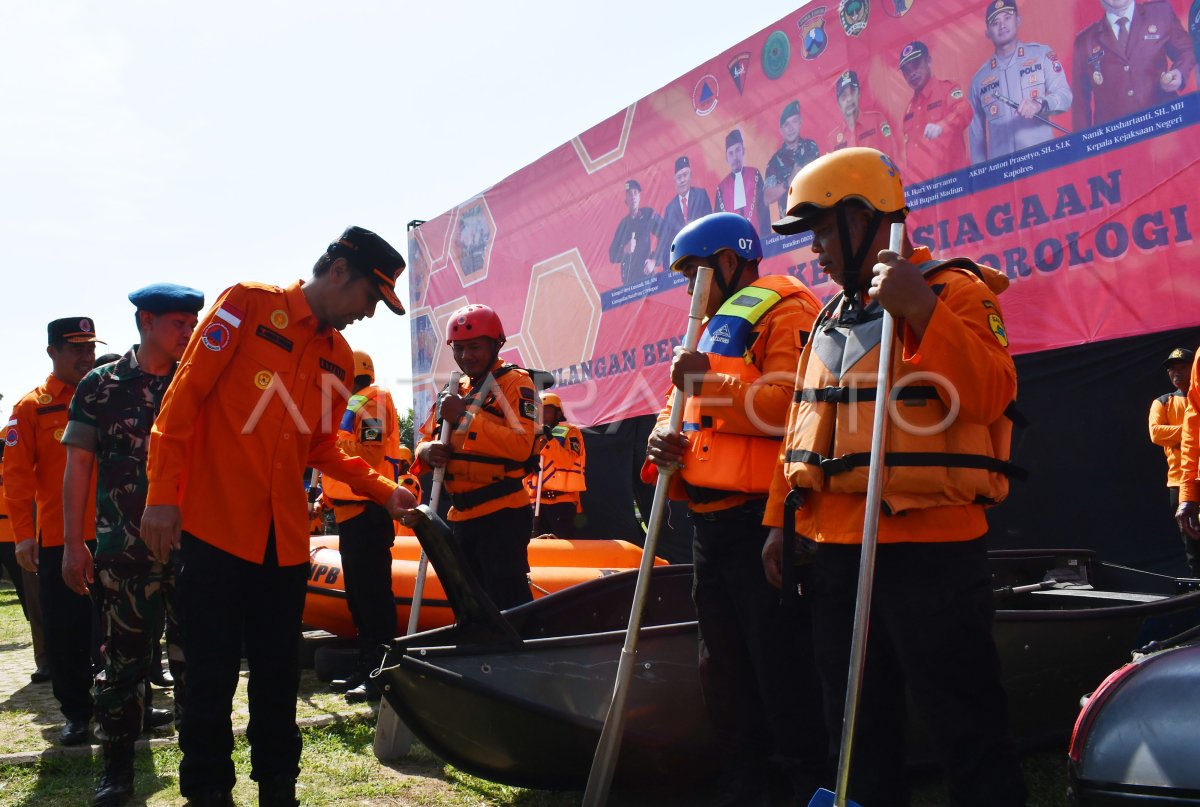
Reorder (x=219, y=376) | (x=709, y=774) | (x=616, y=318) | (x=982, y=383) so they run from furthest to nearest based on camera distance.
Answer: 1. (x=616, y=318)
2. (x=709, y=774)
3. (x=219, y=376)
4. (x=982, y=383)

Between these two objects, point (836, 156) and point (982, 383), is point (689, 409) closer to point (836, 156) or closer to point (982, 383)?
point (836, 156)

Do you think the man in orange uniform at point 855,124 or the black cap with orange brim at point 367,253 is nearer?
the black cap with orange brim at point 367,253

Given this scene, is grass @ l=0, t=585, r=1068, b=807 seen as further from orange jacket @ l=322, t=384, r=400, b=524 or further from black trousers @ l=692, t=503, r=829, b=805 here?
orange jacket @ l=322, t=384, r=400, b=524

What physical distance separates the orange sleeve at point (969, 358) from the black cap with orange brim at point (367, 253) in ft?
6.16

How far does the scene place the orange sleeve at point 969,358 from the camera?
2.29m

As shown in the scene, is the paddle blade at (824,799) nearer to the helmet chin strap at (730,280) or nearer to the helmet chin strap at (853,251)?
the helmet chin strap at (853,251)

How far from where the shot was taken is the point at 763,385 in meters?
3.20

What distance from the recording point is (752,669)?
3.32 meters

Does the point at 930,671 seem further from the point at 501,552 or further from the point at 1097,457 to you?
the point at 1097,457

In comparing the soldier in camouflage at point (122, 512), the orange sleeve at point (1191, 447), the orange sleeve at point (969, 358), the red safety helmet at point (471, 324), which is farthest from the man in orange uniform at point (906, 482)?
the orange sleeve at point (1191, 447)

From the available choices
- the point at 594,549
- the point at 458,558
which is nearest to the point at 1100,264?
the point at 594,549

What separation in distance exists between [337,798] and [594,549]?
4.80 m

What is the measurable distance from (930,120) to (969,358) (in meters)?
6.39

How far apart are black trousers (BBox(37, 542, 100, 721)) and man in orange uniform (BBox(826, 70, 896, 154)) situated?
22.8 feet
